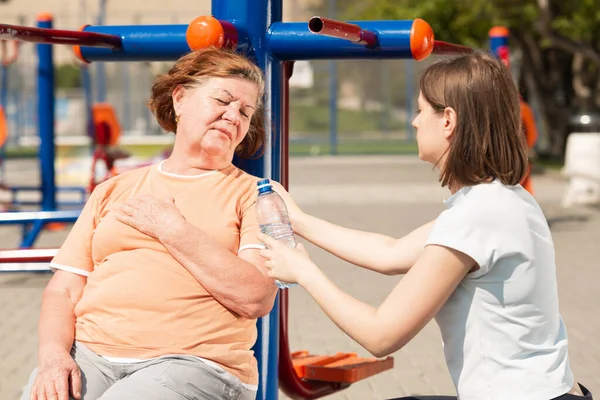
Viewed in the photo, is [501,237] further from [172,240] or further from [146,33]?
[146,33]

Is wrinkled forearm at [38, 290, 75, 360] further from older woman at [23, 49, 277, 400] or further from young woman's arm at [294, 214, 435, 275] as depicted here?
young woman's arm at [294, 214, 435, 275]

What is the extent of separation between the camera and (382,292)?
Answer: 6.74 metres

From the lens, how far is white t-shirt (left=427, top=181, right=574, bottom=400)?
6.70 ft

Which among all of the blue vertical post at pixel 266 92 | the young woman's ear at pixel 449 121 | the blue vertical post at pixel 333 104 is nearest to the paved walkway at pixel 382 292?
the blue vertical post at pixel 266 92

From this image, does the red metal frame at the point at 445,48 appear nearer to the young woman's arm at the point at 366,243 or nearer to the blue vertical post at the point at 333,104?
the young woman's arm at the point at 366,243

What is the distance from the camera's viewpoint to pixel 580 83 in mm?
22578

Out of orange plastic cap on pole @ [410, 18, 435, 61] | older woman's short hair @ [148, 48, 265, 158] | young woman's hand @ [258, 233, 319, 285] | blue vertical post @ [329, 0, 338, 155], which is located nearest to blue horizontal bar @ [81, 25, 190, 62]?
older woman's short hair @ [148, 48, 265, 158]

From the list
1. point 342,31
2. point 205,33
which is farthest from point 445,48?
point 205,33

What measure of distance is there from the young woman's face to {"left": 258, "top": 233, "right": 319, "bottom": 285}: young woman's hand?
35 centimetres

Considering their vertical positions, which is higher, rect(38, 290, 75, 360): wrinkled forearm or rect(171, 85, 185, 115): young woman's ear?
rect(171, 85, 185, 115): young woman's ear

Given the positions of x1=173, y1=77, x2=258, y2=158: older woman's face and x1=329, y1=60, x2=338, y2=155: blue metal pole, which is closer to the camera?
x1=173, y1=77, x2=258, y2=158: older woman's face

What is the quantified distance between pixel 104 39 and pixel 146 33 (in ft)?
0.40

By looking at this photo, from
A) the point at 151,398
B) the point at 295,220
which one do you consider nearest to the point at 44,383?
the point at 151,398

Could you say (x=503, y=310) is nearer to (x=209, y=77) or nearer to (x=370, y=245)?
(x=370, y=245)
